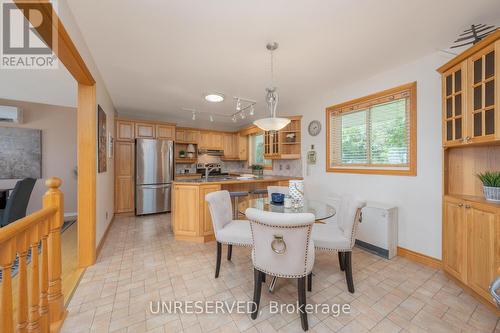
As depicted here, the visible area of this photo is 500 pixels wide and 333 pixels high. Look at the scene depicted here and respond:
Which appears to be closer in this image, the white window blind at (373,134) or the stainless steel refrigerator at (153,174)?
the white window blind at (373,134)

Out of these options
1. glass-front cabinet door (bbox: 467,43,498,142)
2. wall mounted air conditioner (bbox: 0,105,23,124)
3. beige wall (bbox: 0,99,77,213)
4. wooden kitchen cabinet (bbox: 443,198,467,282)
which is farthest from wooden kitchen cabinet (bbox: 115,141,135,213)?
glass-front cabinet door (bbox: 467,43,498,142)

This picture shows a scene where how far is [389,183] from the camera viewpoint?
280cm

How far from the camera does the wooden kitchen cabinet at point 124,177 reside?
4.55 meters

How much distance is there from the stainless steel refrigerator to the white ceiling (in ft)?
5.30

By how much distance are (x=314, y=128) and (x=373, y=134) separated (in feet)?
3.56

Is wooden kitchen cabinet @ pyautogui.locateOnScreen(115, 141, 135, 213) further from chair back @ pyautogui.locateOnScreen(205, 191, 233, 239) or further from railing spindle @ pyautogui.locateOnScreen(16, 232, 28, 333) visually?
railing spindle @ pyautogui.locateOnScreen(16, 232, 28, 333)

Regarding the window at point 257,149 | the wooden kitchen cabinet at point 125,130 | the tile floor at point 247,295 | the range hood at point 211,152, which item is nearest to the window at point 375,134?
the tile floor at point 247,295

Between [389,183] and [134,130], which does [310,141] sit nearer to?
[389,183]

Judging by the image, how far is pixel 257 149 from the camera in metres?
5.96

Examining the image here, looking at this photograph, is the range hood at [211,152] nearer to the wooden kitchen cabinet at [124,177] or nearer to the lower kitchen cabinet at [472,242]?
the wooden kitchen cabinet at [124,177]

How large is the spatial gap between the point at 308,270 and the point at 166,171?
4.14 metres

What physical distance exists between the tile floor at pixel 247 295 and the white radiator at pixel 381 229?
140 millimetres

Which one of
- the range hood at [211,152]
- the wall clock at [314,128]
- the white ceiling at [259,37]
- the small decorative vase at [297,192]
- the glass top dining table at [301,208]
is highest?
the white ceiling at [259,37]

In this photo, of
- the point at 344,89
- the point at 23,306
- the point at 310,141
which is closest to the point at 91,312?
the point at 23,306
